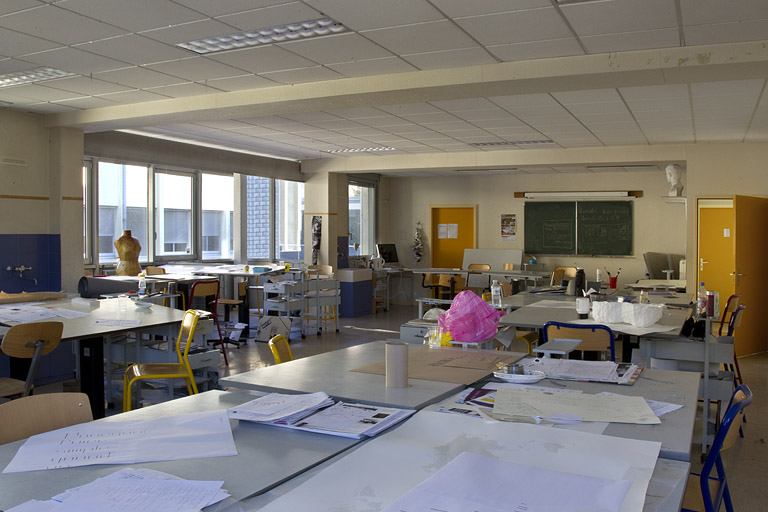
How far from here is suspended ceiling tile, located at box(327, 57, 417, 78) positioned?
500cm

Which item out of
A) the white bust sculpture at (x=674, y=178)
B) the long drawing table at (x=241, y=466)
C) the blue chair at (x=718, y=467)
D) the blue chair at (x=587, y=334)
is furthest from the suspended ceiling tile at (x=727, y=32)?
the white bust sculpture at (x=674, y=178)

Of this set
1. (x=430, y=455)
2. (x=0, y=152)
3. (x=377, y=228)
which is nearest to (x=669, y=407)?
(x=430, y=455)

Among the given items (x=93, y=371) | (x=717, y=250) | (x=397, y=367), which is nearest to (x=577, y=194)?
(x=717, y=250)

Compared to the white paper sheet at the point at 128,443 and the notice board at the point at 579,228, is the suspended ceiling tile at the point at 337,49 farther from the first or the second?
the notice board at the point at 579,228

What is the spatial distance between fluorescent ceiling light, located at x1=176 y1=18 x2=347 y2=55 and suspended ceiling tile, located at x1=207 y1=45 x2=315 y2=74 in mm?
98

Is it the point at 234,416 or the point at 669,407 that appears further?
the point at 669,407

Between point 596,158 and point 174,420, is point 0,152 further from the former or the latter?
point 596,158

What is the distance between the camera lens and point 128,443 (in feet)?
5.75

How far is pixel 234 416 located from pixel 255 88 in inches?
179

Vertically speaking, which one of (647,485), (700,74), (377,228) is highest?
(700,74)

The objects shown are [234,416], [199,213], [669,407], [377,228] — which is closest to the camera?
[234,416]

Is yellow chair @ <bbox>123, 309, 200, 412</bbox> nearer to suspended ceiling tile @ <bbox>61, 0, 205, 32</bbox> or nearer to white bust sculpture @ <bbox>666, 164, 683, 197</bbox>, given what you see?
suspended ceiling tile @ <bbox>61, 0, 205, 32</bbox>

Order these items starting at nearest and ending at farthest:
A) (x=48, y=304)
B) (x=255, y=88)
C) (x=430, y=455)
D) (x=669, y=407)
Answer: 1. (x=430, y=455)
2. (x=669, y=407)
3. (x=48, y=304)
4. (x=255, y=88)

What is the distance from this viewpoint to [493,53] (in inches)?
187
